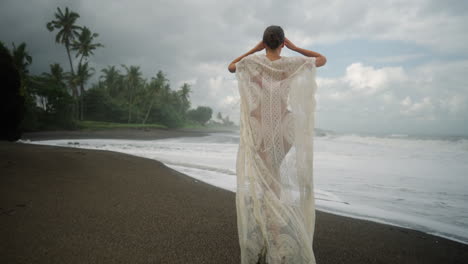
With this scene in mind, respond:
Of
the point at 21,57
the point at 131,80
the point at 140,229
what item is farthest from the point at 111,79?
the point at 140,229

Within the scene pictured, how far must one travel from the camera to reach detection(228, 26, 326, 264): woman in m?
1.69

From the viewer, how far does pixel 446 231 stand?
9.20 ft

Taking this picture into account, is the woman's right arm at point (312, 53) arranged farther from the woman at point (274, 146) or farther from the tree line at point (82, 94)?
the tree line at point (82, 94)

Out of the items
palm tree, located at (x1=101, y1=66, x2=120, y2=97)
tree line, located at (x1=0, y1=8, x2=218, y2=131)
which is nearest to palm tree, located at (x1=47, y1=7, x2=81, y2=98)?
tree line, located at (x1=0, y1=8, x2=218, y2=131)

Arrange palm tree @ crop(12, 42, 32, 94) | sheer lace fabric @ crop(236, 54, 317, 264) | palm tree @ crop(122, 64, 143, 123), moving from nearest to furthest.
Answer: sheer lace fabric @ crop(236, 54, 317, 264)
palm tree @ crop(12, 42, 32, 94)
palm tree @ crop(122, 64, 143, 123)

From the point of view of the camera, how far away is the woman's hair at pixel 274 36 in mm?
1770

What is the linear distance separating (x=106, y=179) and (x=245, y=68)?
11.0 ft

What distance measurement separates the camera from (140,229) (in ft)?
7.56

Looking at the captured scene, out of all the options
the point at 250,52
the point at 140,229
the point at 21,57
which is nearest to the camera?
the point at 250,52

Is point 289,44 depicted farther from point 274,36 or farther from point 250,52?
point 250,52

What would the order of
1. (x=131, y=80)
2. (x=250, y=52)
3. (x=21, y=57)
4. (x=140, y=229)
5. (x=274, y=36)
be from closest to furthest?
(x=274, y=36), (x=250, y=52), (x=140, y=229), (x=21, y=57), (x=131, y=80)

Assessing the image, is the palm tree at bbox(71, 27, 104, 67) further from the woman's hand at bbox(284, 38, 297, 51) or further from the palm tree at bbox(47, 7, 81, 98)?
the woman's hand at bbox(284, 38, 297, 51)

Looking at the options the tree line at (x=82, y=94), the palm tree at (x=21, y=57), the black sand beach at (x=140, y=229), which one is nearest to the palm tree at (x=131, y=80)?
the tree line at (x=82, y=94)

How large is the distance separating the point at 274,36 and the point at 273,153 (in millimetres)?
904
